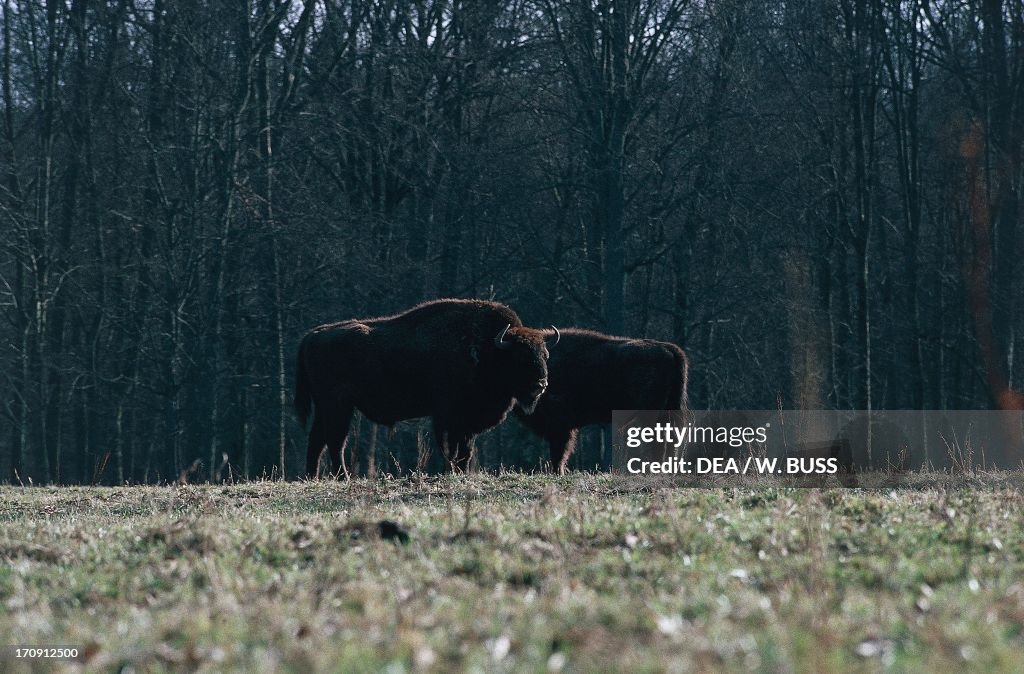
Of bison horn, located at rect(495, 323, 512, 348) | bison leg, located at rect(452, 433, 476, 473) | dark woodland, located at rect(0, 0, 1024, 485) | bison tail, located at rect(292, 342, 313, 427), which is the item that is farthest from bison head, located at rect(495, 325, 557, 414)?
dark woodland, located at rect(0, 0, 1024, 485)

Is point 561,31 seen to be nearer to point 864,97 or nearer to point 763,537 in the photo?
point 864,97

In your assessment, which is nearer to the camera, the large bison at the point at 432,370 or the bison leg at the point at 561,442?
the large bison at the point at 432,370

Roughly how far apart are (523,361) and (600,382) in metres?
2.85

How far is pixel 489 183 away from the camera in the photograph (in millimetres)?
29359

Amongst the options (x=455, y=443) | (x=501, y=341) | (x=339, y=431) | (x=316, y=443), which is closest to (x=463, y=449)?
(x=455, y=443)

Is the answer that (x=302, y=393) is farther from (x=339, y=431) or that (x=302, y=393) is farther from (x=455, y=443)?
(x=455, y=443)

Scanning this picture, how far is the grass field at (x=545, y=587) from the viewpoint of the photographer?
5031mm

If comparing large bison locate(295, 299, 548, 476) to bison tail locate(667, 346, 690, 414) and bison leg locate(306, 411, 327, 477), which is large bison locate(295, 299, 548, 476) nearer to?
bison leg locate(306, 411, 327, 477)

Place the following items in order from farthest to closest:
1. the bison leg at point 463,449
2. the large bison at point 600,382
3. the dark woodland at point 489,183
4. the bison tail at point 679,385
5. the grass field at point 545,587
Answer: the dark woodland at point 489,183 → the large bison at point 600,382 → the bison tail at point 679,385 → the bison leg at point 463,449 → the grass field at point 545,587

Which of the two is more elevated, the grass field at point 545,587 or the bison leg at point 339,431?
the grass field at point 545,587

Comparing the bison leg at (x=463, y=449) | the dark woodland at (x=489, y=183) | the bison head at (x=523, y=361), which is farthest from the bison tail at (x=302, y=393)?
the dark woodland at (x=489, y=183)

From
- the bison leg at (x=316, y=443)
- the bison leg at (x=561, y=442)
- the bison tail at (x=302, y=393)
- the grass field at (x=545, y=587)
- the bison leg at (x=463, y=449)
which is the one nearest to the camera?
the grass field at (x=545, y=587)

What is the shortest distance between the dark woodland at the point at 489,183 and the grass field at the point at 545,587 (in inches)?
676

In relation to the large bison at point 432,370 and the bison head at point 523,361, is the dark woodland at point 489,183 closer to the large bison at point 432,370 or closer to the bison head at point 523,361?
the large bison at point 432,370
